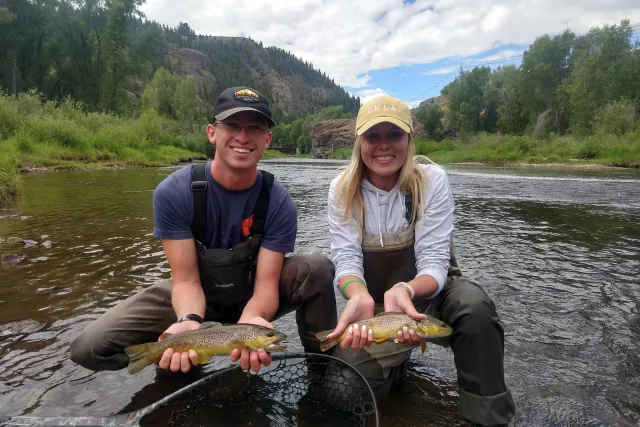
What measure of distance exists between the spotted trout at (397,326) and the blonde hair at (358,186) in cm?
82

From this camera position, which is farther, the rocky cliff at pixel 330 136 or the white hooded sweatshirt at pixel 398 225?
the rocky cliff at pixel 330 136

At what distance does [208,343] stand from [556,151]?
1552 inches

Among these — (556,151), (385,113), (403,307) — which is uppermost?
(385,113)

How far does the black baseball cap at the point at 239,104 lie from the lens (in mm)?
2898

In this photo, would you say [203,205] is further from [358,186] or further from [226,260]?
[358,186]

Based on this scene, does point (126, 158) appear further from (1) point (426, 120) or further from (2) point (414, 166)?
(1) point (426, 120)

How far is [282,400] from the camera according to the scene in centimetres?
269

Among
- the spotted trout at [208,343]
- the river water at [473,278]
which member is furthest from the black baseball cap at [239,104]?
the river water at [473,278]

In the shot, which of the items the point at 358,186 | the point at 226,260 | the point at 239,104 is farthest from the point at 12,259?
the point at 358,186

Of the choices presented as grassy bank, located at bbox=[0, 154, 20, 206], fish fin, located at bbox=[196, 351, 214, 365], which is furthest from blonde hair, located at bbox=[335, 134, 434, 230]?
grassy bank, located at bbox=[0, 154, 20, 206]

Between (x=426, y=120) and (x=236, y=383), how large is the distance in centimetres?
6889

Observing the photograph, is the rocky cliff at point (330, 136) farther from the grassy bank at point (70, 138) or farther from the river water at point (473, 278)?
the river water at point (473, 278)

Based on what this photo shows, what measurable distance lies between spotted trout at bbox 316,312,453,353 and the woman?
0.04m

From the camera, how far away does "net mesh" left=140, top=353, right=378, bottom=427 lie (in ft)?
7.91
